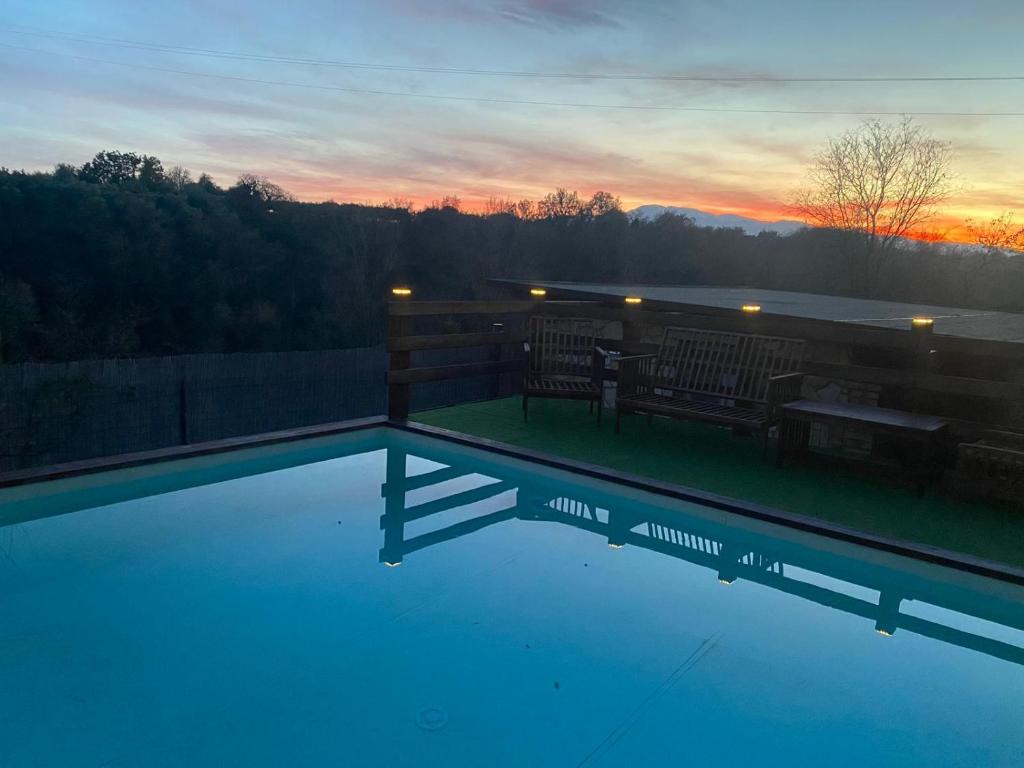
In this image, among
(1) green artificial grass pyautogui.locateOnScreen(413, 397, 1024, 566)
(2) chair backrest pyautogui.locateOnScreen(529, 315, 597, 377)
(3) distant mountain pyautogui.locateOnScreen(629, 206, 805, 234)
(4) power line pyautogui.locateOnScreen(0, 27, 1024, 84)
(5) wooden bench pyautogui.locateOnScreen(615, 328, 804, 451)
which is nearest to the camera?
(1) green artificial grass pyautogui.locateOnScreen(413, 397, 1024, 566)

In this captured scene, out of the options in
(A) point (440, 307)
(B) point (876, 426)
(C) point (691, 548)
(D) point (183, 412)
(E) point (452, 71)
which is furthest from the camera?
(E) point (452, 71)

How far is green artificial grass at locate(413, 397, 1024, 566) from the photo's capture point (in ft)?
12.3

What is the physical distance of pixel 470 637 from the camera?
2621 mm

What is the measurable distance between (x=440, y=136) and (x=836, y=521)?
40.4 ft

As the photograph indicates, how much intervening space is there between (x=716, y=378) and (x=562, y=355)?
147 centimetres

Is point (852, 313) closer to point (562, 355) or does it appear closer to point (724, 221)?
point (562, 355)

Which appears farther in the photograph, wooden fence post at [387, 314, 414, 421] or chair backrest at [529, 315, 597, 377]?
chair backrest at [529, 315, 597, 377]

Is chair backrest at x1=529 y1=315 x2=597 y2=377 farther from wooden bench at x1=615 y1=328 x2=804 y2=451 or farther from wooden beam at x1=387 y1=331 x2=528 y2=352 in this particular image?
wooden bench at x1=615 y1=328 x2=804 y2=451

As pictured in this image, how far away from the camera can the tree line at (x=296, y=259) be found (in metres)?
19.6

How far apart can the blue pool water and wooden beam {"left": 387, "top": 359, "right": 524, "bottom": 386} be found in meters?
1.68

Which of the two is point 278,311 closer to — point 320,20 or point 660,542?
point 320,20

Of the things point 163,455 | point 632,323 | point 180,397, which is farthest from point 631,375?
point 180,397

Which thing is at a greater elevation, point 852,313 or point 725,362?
point 852,313

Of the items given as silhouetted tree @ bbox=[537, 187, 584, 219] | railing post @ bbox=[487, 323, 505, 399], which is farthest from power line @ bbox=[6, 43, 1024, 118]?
silhouetted tree @ bbox=[537, 187, 584, 219]
